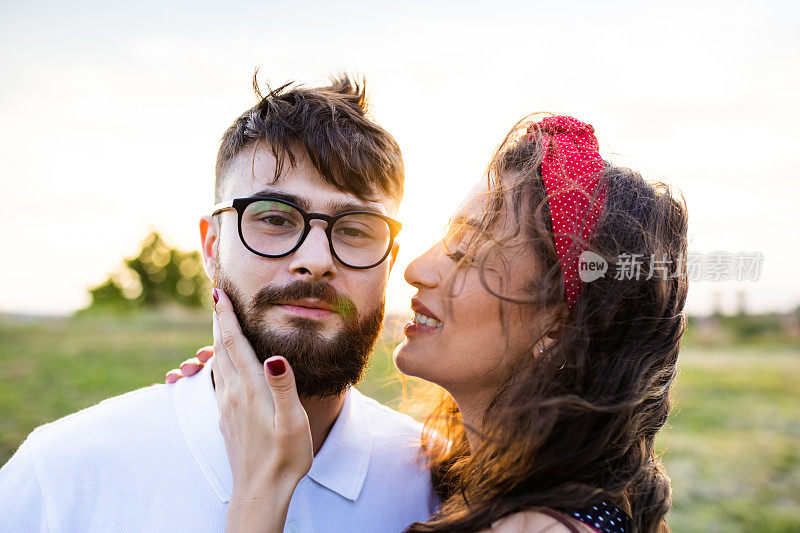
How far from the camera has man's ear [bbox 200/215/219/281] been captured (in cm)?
293

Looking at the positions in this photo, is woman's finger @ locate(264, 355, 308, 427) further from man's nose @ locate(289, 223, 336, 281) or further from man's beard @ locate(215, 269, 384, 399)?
man's nose @ locate(289, 223, 336, 281)

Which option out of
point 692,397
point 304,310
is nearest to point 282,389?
point 304,310

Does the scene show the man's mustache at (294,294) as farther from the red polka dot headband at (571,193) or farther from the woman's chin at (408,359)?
the red polka dot headband at (571,193)

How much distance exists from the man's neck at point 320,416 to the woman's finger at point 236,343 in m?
0.34

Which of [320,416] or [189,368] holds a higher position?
[189,368]

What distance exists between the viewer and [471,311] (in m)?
2.56

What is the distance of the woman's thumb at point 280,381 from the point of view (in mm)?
2215

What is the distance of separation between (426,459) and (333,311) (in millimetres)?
990

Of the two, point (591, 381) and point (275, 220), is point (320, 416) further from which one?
point (591, 381)

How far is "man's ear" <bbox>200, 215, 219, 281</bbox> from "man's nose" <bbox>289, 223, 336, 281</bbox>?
60cm

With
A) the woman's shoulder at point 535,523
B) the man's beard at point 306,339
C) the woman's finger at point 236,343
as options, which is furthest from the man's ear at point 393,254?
the woman's shoulder at point 535,523

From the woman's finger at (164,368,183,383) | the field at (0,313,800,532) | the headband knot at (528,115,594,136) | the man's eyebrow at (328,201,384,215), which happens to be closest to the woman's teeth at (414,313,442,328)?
the man's eyebrow at (328,201,384,215)

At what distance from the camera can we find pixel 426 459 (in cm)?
299

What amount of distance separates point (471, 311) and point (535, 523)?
2.95 ft
